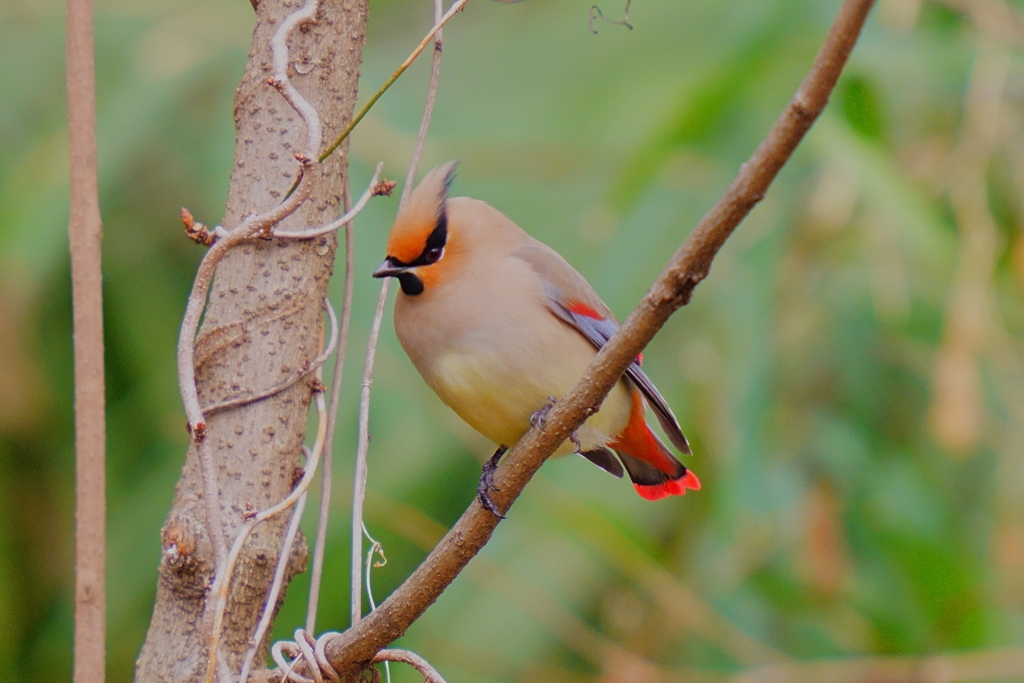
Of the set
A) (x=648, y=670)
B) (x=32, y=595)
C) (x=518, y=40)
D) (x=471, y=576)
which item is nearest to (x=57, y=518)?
(x=32, y=595)

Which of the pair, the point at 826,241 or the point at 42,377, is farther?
the point at 42,377

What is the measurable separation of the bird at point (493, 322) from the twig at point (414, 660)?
482 mm

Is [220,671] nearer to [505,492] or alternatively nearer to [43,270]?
[505,492]

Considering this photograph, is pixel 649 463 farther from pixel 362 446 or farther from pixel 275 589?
pixel 275 589

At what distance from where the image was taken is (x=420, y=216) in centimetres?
206

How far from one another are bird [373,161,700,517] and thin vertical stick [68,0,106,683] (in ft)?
1.96

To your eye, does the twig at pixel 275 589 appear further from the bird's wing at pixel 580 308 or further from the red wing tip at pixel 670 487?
the red wing tip at pixel 670 487

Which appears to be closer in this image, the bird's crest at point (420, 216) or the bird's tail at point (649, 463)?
the bird's crest at point (420, 216)

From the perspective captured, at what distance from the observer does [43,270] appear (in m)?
3.89

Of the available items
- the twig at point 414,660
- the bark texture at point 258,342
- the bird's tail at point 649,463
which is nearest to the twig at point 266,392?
the bark texture at point 258,342

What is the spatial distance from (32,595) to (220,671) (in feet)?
10.9

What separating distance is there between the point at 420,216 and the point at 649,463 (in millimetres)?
865

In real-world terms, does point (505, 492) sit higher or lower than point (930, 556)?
higher

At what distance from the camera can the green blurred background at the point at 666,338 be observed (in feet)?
10.7
